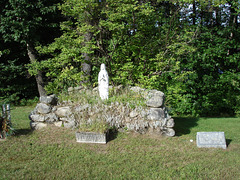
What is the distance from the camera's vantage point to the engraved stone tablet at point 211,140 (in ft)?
17.8

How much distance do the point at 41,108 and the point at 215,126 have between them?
577cm

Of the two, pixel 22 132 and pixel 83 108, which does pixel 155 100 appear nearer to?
pixel 83 108

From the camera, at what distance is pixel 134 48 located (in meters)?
7.78

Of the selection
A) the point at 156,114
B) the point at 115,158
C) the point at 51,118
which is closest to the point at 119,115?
the point at 156,114

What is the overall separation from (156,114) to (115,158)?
1970 millimetres

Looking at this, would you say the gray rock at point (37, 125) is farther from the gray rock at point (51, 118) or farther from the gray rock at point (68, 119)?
the gray rock at point (68, 119)

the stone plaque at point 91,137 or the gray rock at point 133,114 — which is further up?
the gray rock at point 133,114

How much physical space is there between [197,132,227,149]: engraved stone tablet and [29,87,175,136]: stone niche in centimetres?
84

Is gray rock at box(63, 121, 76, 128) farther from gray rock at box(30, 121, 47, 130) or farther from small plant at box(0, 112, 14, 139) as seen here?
small plant at box(0, 112, 14, 139)

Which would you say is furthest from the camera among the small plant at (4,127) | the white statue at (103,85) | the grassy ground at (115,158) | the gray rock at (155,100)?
the white statue at (103,85)

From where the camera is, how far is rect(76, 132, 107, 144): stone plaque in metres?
5.56

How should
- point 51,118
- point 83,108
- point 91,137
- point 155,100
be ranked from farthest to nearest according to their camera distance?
point 51,118 → point 83,108 → point 155,100 → point 91,137

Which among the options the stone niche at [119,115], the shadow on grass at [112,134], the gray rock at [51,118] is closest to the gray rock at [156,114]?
the stone niche at [119,115]

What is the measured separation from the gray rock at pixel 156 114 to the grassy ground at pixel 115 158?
0.51 meters
